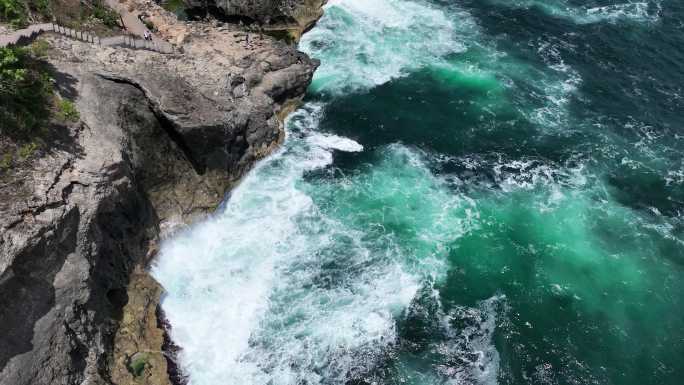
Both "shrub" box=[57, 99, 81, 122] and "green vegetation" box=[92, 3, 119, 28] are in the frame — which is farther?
"green vegetation" box=[92, 3, 119, 28]

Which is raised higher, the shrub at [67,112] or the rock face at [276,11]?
the shrub at [67,112]

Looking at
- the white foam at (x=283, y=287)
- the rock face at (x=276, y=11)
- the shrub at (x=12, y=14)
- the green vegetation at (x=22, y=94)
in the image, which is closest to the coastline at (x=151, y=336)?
the white foam at (x=283, y=287)

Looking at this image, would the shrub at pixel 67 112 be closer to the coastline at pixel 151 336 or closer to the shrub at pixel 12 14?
the shrub at pixel 12 14

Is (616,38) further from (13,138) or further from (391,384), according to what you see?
(13,138)

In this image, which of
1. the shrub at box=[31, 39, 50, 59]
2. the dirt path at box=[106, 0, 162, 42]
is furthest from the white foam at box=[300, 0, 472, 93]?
the shrub at box=[31, 39, 50, 59]

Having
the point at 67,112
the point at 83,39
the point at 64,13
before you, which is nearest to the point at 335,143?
the point at 83,39

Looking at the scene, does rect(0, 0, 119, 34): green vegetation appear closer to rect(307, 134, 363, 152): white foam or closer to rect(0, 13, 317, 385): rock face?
rect(0, 13, 317, 385): rock face

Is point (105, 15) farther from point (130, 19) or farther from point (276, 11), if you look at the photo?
point (276, 11)
